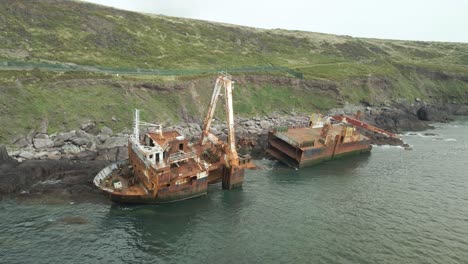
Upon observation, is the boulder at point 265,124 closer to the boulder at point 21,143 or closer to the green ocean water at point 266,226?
the green ocean water at point 266,226

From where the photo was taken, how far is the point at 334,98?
3711 inches

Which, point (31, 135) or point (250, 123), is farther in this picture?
point (250, 123)

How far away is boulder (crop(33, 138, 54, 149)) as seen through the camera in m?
51.5

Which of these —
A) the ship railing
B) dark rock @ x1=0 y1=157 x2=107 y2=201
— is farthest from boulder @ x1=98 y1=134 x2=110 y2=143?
the ship railing

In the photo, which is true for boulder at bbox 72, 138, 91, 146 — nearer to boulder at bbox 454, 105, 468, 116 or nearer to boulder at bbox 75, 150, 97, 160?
boulder at bbox 75, 150, 97, 160

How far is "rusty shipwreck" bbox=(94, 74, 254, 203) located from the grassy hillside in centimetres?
1788

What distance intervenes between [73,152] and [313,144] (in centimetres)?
3614

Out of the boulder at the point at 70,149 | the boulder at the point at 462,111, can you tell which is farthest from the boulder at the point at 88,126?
the boulder at the point at 462,111

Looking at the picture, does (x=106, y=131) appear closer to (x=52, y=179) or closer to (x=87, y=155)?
(x=87, y=155)

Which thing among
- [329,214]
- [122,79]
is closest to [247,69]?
[122,79]

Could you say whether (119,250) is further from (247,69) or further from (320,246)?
(247,69)

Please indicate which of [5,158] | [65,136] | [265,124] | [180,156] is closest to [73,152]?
[65,136]

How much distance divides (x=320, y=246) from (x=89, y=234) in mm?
21980

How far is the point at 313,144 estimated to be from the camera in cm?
6044
